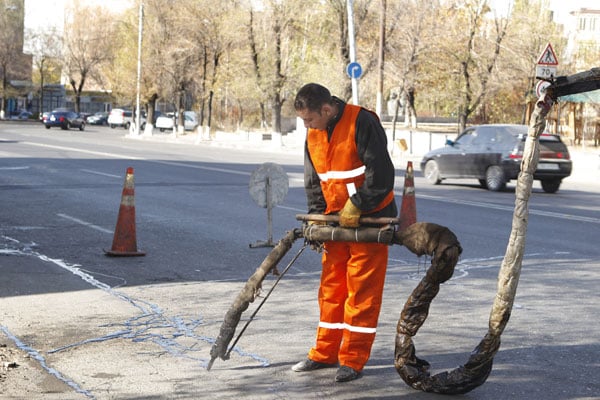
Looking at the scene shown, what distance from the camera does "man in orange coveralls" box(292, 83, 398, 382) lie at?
5.82m

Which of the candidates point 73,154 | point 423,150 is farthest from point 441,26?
point 73,154

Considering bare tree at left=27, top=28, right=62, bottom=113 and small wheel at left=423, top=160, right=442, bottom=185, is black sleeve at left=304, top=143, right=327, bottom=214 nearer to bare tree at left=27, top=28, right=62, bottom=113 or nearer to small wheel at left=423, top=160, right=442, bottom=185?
small wheel at left=423, top=160, right=442, bottom=185

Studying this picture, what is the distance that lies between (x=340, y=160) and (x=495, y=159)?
1681 cm

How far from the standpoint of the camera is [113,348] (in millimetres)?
6594

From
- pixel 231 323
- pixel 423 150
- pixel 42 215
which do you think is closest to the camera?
pixel 231 323

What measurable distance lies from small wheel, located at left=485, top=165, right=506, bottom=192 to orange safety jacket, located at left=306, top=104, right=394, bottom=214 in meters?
16.4

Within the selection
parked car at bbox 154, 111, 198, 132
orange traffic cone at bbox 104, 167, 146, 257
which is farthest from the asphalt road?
parked car at bbox 154, 111, 198, 132

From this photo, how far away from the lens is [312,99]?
5820 millimetres

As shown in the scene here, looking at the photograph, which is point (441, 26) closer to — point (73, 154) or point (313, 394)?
point (73, 154)

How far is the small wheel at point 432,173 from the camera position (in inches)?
939

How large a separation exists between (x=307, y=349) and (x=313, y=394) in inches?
40.8

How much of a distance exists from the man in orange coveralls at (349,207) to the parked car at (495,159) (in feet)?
52.2

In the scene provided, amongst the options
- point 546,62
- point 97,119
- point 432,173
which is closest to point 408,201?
point 432,173

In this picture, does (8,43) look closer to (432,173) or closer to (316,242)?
(432,173)
